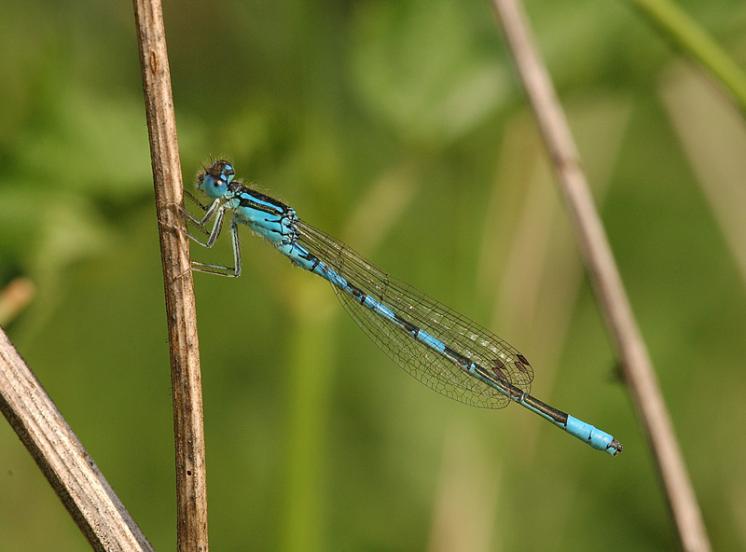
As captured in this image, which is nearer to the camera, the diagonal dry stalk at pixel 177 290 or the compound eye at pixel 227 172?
the diagonal dry stalk at pixel 177 290

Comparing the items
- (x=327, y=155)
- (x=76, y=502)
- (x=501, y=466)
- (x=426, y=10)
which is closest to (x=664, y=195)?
(x=501, y=466)

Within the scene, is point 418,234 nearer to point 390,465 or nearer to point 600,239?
point 390,465

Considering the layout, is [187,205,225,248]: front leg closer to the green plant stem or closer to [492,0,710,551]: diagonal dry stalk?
[492,0,710,551]: diagonal dry stalk

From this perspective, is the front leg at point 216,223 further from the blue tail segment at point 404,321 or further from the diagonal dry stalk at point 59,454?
the diagonal dry stalk at point 59,454

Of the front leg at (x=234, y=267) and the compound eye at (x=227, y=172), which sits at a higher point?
the compound eye at (x=227, y=172)

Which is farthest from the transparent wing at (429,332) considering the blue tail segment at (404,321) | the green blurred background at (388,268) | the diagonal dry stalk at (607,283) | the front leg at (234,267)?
the diagonal dry stalk at (607,283)

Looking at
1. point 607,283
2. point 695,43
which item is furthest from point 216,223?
point 695,43

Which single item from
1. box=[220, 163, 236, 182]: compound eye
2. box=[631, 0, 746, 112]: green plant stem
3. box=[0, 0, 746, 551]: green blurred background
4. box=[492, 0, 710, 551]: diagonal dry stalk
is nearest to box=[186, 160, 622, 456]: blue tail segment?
box=[220, 163, 236, 182]: compound eye

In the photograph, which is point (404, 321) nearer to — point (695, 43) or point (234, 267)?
point (234, 267)
